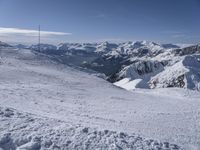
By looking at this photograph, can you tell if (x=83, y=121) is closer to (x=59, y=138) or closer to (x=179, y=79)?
(x=59, y=138)

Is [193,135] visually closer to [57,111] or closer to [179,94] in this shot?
[57,111]

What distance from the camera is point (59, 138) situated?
10398 mm

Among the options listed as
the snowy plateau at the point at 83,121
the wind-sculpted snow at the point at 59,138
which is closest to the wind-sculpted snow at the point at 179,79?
the snowy plateau at the point at 83,121

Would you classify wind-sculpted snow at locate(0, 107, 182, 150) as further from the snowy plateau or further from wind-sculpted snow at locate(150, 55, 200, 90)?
wind-sculpted snow at locate(150, 55, 200, 90)

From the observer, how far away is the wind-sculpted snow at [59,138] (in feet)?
32.8

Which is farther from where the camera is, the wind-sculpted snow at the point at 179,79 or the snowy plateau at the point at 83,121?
the wind-sculpted snow at the point at 179,79

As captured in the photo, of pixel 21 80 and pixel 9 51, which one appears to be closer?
pixel 21 80

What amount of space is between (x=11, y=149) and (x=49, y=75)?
924 inches

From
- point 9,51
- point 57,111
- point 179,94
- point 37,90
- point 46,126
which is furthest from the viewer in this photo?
point 9,51

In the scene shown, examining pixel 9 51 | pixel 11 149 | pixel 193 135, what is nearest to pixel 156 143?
pixel 193 135

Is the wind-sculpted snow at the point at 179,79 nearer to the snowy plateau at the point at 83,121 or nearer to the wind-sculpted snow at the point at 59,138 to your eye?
the snowy plateau at the point at 83,121

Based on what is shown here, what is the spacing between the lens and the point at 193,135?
14.2 meters

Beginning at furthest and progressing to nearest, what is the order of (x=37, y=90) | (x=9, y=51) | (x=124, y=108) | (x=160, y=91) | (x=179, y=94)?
(x=9, y=51)
(x=160, y=91)
(x=179, y=94)
(x=37, y=90)
(x=124, y=108)

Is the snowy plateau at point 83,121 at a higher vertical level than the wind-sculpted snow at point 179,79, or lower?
higher
